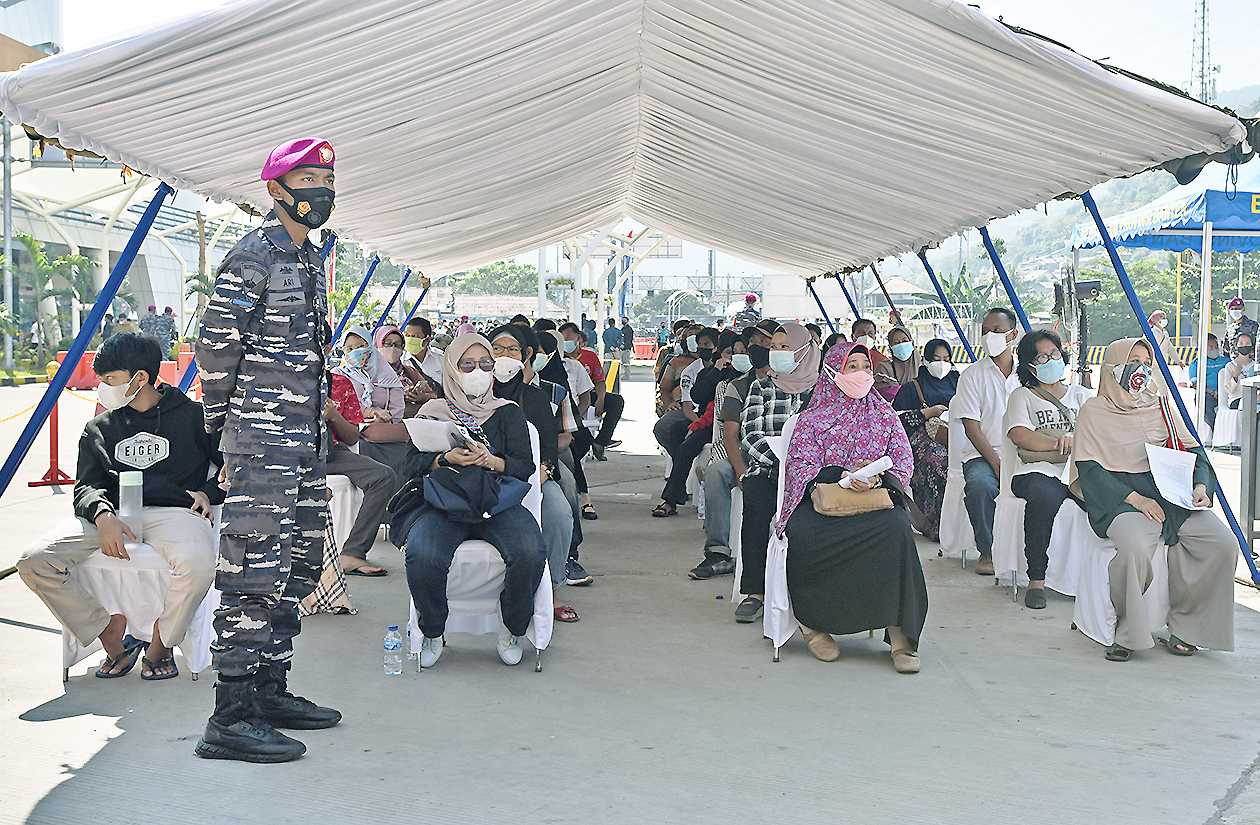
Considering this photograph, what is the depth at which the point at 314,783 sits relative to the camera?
3.96 meters

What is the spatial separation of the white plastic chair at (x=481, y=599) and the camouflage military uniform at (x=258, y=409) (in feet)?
4.01

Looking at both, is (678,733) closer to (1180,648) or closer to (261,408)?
(261,408)

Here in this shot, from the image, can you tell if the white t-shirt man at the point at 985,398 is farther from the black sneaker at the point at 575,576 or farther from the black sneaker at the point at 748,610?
the black sneaker at the point at 575,576

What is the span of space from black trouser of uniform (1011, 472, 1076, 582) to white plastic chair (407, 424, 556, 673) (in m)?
2.85

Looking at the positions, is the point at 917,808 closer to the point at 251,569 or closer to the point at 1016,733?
the point at 1016,733

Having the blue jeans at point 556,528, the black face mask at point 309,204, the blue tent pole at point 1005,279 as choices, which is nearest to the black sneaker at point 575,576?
the blue jeans at point 556,528

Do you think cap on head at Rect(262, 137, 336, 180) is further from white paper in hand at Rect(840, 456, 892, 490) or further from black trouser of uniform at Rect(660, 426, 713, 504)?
black trouser of uniform at Rect(660, 426, 713, 504)

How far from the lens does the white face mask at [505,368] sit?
6148 millimetres

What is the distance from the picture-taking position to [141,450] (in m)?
4.95

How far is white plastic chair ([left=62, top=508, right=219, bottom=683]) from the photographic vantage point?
4969 millimetres

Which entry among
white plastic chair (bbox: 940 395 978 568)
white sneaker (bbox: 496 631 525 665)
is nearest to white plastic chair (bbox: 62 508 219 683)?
white sneaker (bbox: 496 631 525 665)

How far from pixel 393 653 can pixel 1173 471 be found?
12.1 feet

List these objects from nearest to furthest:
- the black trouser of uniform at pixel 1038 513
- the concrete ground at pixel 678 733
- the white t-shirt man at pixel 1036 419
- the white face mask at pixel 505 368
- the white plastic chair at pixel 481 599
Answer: the concrete ground at pixel 678 733
the white plastic chair at pixel 481 599
the white face mask at pixel 505 368
the black trouser of uniform at pixel 1038 513
the white t-shirt man at pixel 1036 419

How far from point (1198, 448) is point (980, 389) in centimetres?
178
